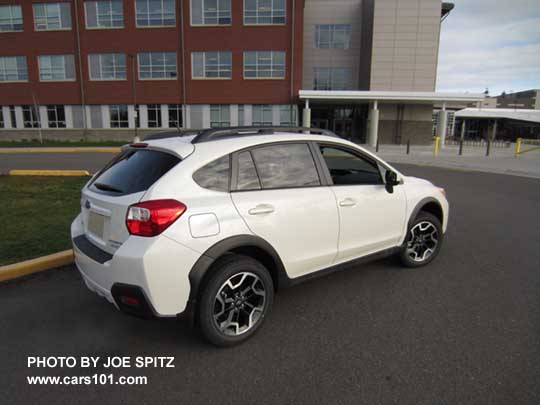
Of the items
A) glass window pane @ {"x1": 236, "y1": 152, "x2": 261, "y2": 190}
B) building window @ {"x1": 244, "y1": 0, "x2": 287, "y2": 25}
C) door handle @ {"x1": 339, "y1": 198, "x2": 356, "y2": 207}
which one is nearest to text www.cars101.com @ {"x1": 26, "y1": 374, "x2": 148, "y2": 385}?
glass window pane @ {"x1": 236, "y1": 152, "x2": 261, "y2": 190}

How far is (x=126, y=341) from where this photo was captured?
3096 mm

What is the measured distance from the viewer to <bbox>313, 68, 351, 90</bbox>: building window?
3688cm

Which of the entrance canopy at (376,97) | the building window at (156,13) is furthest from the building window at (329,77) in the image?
the building window at (156,13)

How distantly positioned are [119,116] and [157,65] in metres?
5.42

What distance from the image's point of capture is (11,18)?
32.9 metres

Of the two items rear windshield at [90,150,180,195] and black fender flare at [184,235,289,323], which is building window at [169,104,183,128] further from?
black fender flare at [184,235,289,323]

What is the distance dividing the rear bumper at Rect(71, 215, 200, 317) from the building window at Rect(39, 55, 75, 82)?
35.4 m

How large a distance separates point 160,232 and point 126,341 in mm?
1094

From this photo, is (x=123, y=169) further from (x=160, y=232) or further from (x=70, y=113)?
(x=70, y=113)

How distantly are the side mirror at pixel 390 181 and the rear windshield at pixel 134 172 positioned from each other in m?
2.21

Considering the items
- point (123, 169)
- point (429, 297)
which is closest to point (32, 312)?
point (123, 169)

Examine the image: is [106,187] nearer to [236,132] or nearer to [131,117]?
[236,132]

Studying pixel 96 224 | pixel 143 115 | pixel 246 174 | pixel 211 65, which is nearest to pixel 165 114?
pixel 143 115

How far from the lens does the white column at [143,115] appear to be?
107ft
